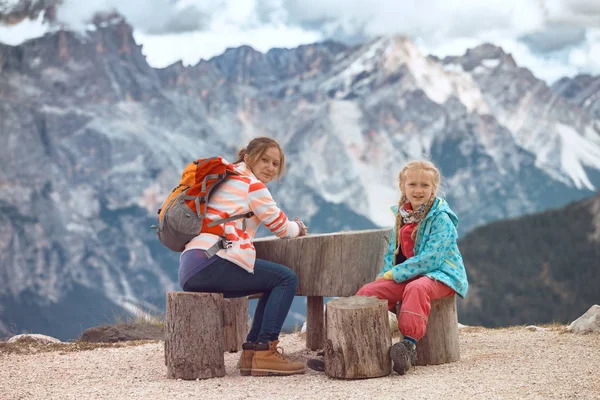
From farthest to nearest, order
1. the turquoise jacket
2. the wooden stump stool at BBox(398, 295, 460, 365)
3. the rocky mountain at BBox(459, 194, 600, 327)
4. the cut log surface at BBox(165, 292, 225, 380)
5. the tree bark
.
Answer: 1. the rocky mountain at BBox(459, 194, 600, 327)
2. the tree bark
3. the wooden stump stool at BBox(398, 295, 460, 365)
4. the turquoise jacket
5. the cut log surface at BBox(165, 292, 225, 380)

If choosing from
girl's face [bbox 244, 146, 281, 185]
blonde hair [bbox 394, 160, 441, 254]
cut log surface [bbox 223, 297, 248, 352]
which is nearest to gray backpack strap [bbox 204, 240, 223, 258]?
girl's face [bbox 244, 146, 281, 185]

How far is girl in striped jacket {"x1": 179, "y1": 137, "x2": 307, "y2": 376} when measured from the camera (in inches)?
223

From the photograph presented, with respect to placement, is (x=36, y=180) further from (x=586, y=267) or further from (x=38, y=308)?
(x=586, y=267)

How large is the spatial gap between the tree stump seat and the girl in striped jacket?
4.6 inches

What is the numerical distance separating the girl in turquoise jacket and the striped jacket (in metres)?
1.00

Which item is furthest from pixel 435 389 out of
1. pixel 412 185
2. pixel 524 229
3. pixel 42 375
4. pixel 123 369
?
pixel 524 229

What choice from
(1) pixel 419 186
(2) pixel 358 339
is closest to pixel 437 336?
(2) pixel 358 339

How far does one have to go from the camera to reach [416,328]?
5742mm

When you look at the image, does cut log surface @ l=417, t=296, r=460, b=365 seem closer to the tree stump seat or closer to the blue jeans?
the blue jeans

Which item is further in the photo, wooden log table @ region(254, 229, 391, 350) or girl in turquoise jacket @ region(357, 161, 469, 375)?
wooden log table @ region(254, 229, 391, 350)

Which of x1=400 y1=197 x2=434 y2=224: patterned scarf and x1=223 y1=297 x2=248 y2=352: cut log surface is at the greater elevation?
x1=400 y1=197 x2=434 y2=224: patterned scarf

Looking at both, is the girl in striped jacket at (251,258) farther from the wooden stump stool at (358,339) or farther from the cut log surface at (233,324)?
the cut log surface at (233,324)

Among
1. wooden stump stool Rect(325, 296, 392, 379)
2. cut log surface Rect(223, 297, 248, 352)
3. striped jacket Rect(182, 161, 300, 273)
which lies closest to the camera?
wooden stump stool Rect(325, 296, 392, 379)

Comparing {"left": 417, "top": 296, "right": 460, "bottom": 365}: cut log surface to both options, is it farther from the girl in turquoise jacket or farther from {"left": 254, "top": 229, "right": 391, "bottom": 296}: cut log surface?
{"left": 254, "top": 229, "right": 391, "bottom": 296}: cut log surface
